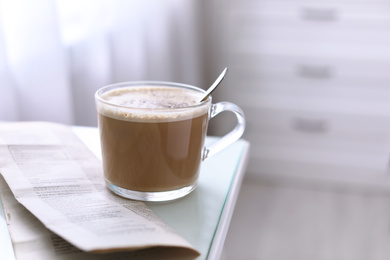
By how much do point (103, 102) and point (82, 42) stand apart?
2.45 feet

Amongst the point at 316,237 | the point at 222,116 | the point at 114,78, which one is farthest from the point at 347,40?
the point at 114,78

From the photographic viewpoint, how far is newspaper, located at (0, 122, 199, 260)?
0.43 metres

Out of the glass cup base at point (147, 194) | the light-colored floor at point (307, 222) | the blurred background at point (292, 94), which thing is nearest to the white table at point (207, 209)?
the glass cup base at point (147, 194)

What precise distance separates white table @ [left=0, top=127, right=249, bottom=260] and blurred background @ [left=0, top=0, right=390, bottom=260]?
28.6 inches

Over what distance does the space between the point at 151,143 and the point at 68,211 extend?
12 cm

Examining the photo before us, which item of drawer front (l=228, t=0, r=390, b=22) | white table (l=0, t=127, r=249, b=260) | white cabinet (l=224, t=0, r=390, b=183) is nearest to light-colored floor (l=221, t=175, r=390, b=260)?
white cabinet (l=224, t=0, r=390, b=183)

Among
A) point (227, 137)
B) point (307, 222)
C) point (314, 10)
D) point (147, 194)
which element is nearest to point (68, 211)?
point (147, 194)

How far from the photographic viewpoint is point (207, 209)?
566 mm

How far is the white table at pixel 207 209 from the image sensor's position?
0.49m

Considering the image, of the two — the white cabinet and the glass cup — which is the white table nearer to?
the glass cup

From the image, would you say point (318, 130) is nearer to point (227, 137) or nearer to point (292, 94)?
point (292, 94)

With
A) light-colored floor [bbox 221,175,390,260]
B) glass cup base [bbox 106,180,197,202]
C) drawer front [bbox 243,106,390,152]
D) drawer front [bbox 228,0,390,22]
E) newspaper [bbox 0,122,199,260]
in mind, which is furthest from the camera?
drawer front [bbox 243,106,390,152]

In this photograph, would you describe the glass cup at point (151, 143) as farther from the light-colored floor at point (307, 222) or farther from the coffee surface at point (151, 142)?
the light-colored floor at point (307, 222)

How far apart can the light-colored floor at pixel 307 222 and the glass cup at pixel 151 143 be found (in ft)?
3.14
